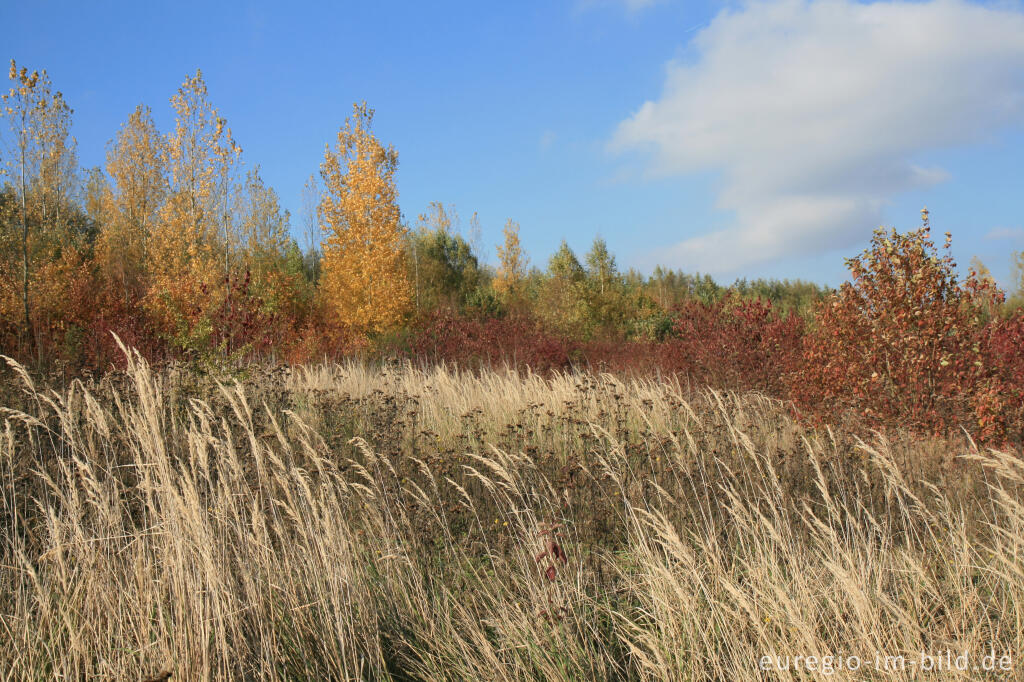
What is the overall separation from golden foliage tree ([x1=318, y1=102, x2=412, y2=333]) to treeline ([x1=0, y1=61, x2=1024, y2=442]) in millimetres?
54

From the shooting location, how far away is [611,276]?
25.5 meters

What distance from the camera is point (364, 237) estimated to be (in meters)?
17.0

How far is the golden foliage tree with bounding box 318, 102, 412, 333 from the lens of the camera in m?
16.5

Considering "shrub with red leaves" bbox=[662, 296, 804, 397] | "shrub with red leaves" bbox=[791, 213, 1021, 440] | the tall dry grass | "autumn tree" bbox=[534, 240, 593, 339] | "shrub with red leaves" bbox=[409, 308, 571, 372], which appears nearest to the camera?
the tall dry grass

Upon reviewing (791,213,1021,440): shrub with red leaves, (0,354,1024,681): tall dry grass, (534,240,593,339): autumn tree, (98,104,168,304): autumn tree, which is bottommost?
(0,354,1024,681): tall dry grass

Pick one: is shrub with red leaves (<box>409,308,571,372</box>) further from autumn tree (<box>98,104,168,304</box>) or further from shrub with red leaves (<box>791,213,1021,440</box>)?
autumn tree (<box>98,104,168,304</box>)

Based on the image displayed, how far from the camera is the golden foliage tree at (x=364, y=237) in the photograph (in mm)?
16547

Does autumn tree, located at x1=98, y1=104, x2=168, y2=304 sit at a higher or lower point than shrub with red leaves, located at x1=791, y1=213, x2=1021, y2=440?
higher

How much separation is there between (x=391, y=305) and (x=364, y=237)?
2.07 metres

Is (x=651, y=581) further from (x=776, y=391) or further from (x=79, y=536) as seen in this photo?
(x=776, y=391)

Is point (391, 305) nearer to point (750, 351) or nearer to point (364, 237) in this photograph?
point (364, 237)

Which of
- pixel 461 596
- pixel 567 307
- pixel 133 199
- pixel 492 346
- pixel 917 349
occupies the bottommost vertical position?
pixel 461 596

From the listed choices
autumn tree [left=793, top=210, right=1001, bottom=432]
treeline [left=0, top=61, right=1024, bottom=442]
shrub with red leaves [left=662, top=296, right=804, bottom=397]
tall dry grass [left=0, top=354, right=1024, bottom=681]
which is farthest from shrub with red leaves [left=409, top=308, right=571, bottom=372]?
tall dry grass [left=0, top=354, right=1024, bottom=681]

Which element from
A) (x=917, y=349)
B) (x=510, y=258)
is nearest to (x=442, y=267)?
(x=510, y=258)
